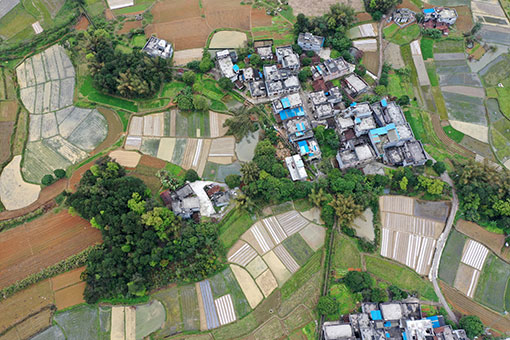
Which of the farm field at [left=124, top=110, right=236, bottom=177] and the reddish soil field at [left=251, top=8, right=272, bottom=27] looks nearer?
the farm field at [left=124, top=110, right=236, bottom=177]

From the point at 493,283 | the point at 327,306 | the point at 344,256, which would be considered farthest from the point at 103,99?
the point at 493,283

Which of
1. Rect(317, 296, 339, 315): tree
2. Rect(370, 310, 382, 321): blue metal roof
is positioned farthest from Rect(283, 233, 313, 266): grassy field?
Rect(370, 310, 382, 321): blue metal roof

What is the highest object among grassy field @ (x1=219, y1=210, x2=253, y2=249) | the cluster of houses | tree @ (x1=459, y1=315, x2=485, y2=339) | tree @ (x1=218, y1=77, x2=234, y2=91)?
tree @ (x1=218, y1=77, x2=234, y2=91)

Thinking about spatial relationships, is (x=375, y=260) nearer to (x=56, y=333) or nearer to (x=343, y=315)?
(x=343, y=315)

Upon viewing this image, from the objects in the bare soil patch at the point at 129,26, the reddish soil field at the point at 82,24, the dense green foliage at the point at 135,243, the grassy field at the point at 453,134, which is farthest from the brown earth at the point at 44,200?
the grassy field at the point at 453,134

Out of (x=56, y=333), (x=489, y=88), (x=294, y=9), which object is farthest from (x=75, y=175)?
(x=489, y=88)

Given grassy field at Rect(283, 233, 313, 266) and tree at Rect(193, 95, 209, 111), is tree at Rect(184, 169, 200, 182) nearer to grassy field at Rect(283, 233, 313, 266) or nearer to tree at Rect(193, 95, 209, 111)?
tree at Rect(193, 95, 209, 111)
